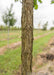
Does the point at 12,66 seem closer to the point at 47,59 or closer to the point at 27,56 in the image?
the point at 47,59

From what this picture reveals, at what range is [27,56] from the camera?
6.45 feet

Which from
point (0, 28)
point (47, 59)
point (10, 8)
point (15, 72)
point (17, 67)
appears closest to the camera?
point (15, 72)

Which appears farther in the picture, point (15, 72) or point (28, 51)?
point (15, 72)

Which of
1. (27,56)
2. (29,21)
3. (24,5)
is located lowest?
(27,56)

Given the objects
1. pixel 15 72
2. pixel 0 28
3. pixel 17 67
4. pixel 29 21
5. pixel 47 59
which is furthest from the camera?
pixel 0 28

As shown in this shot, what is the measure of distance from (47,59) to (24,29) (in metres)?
6.93

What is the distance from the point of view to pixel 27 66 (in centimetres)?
197

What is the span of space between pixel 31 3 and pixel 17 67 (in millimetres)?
5415

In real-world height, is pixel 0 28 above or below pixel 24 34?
below

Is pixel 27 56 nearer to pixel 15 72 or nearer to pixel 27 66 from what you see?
pixel 27 66

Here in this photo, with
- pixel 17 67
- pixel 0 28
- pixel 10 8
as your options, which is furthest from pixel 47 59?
pixel 0 28

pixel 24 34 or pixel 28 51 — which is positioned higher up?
pixel 24 34

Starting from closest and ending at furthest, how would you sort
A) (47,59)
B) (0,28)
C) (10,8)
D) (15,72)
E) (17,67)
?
1. (15,72)
2. (17,67)
3. (47,59)
4. (10,8)
5. (0,28)

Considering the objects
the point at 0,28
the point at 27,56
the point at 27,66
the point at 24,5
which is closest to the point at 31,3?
the point at 24,5
